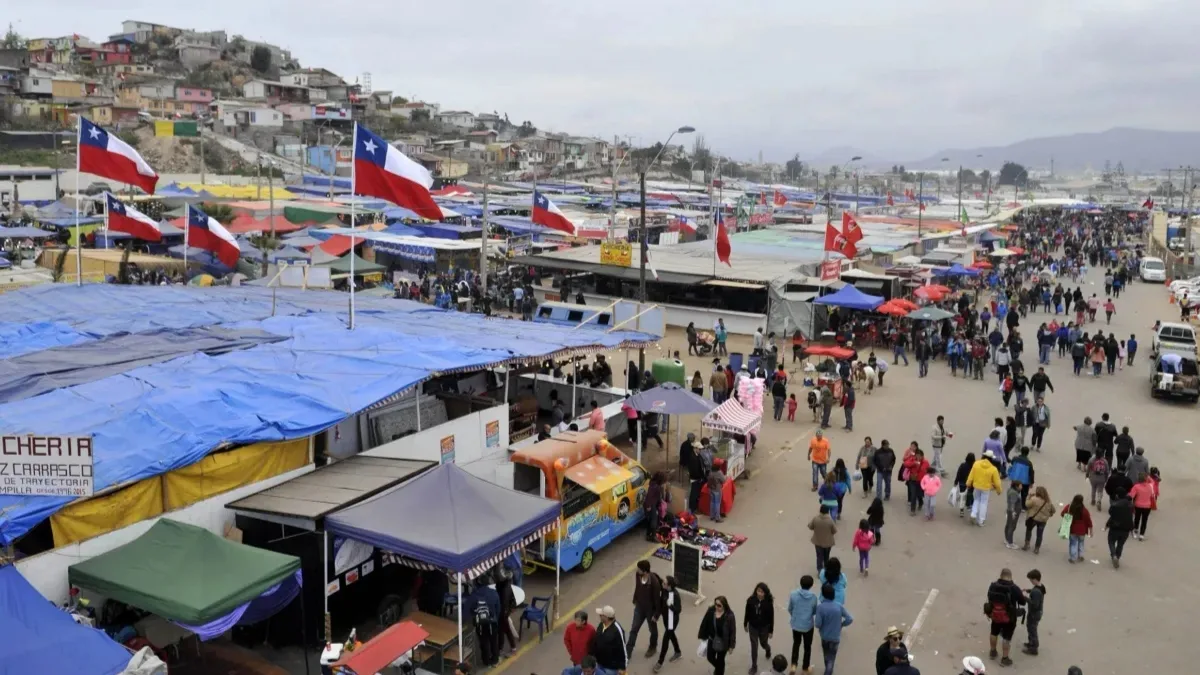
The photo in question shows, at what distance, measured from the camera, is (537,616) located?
1098 cm

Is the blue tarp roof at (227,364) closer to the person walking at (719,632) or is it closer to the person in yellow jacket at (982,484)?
the person walking at (719,632)

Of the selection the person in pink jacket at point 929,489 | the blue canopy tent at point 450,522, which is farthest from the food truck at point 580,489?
the person in pink jacket at point 929,489

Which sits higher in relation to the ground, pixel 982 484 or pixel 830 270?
pixel 830 270

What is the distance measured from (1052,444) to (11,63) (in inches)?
4928

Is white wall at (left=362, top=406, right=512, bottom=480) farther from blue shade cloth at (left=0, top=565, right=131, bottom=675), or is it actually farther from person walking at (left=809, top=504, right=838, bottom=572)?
blue shade cloth at (left=0, top=565, right=131, bottom=675)

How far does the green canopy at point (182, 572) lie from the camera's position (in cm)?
865

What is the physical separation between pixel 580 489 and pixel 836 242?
71.5 ft

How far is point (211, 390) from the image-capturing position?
38.6 feet

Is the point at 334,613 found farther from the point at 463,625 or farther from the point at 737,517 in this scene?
the point at 737,517

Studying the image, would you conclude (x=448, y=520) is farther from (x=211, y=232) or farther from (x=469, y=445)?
(x=211, y=232)

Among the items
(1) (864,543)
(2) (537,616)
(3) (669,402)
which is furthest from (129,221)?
(1) (864,543)

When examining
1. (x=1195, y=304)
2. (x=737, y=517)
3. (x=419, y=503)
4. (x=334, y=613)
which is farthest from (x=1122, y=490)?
(x=1195, y=304)

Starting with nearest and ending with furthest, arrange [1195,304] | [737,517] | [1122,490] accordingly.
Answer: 1. [1122,490]
2. [737,517]
3. [1195,304]

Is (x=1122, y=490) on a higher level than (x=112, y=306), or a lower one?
lower
